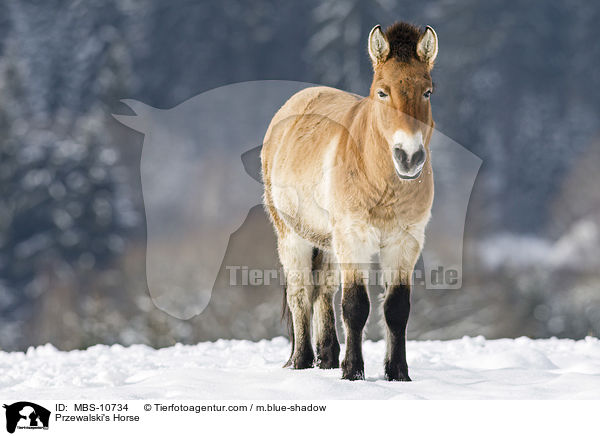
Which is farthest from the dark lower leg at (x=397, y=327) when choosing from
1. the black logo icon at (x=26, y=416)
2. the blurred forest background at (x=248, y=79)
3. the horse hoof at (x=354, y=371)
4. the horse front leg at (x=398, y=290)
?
the blurred forest background at (x=248, y=79)

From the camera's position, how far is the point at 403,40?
5289 mm

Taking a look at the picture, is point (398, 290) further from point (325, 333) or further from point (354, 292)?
point (325, 333)

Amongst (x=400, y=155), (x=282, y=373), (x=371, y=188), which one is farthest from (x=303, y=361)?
(x=400, y=155)

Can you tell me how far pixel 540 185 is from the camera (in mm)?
19250

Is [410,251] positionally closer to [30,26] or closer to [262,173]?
[262,173]

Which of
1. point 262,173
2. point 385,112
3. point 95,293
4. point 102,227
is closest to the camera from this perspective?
point 385,112

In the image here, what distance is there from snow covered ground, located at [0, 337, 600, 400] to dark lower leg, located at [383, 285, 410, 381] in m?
0.14

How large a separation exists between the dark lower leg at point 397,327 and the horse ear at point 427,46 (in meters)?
1.77

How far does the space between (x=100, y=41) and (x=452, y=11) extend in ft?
31.7

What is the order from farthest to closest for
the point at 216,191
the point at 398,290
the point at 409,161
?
the point at 216,191 < the point at 398,290 < the point at 409,161

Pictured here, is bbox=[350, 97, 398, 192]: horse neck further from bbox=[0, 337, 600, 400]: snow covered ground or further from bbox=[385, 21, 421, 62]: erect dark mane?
bbox=[0, 337, 600, 400]: snow covered ground

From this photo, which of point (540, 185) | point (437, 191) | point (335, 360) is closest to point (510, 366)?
point (335, 360)

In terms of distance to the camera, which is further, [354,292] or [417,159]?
[354,292]

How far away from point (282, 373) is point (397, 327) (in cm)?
104
